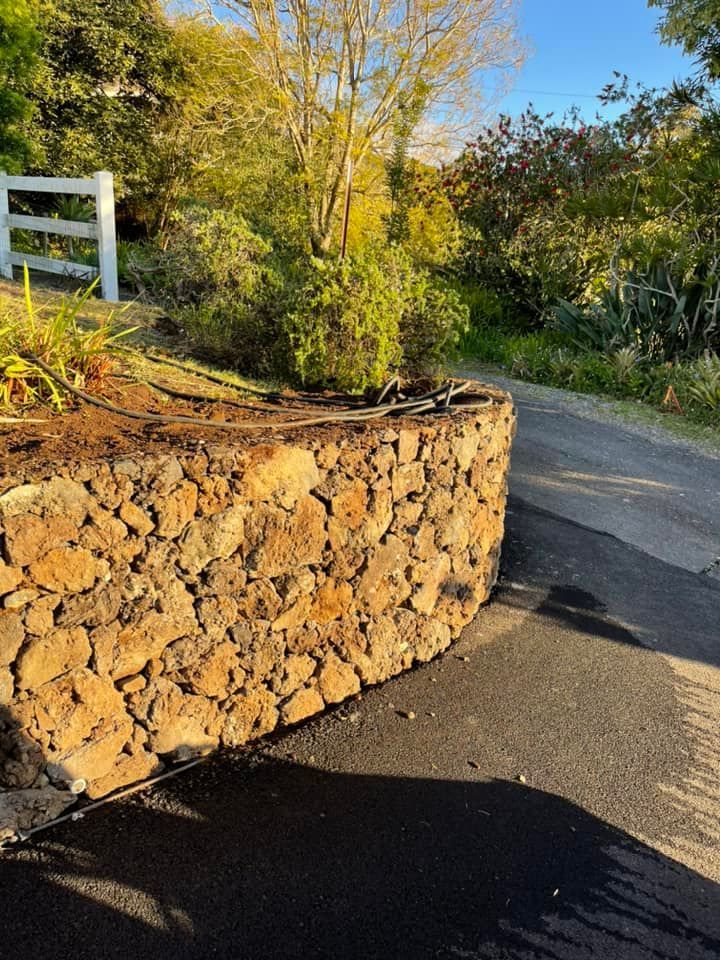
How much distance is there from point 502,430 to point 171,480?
2.40 meters

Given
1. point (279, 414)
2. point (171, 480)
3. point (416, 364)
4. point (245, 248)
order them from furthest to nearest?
1. point (416, 364)
2. point (245, 248)
3. point (279, 414)
4. point (171, 480)

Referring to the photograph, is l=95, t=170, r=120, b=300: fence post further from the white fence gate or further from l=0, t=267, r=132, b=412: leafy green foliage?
l=0, t=267, r=132, b=412: leafy green foliage

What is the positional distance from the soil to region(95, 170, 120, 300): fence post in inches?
117

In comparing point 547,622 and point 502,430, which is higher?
point 502,430

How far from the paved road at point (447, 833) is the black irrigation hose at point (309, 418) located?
1.37m

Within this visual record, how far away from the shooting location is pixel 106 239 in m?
6.70

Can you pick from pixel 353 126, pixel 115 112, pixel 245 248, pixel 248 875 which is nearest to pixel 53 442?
pixel 248 875

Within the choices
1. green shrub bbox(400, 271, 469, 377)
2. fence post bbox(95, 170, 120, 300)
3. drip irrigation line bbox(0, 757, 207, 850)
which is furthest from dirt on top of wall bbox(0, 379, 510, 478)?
fence post bbox(95, 170, 120, 300)

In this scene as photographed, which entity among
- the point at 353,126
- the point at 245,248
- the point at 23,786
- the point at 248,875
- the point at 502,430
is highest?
the point at 353,126

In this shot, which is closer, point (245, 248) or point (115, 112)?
point (245, 248)

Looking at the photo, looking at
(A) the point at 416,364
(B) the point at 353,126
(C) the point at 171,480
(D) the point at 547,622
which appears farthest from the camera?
(B) the point at 353,126

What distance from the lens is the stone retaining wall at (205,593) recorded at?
2.63 meters

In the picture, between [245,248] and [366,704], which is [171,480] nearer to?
[366,704]

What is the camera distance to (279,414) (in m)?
3.93
